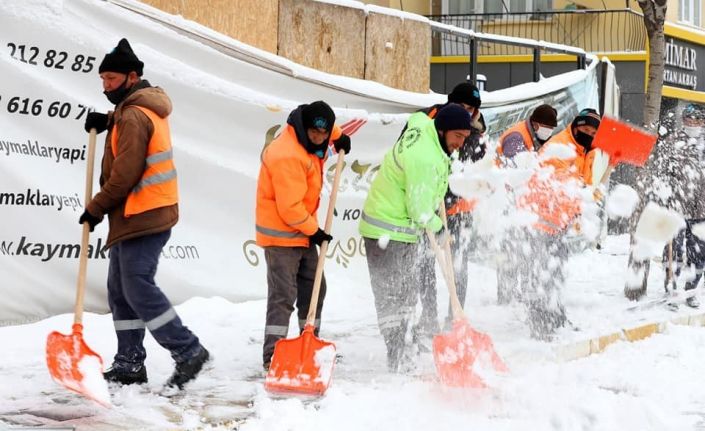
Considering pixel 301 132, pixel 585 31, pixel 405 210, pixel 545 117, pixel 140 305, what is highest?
pixel 585 31

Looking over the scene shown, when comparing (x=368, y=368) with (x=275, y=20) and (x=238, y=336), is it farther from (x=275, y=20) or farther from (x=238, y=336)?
(x=275, y=20)

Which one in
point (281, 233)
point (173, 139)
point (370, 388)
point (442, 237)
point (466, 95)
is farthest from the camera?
point (173, 139)

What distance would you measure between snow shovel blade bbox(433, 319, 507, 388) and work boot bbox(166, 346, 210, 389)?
133 centimetres

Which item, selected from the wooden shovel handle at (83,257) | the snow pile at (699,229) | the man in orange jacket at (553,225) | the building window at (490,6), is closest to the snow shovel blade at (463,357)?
the man in orange jacket at (553,225)

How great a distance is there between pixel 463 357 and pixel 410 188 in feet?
3.39

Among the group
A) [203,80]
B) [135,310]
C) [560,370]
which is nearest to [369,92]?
[203,80]

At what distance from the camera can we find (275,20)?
9305 millimetres

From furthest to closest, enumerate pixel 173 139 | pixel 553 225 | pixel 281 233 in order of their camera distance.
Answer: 1. pixel 173 139
2. pixel 553 225
3. pixel 281 233

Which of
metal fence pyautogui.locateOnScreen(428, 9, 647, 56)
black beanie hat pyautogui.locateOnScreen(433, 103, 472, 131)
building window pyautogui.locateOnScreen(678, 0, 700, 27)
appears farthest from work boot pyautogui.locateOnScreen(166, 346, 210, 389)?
building window pyautogui.locateOnScreen(678, 0, 700, 27)

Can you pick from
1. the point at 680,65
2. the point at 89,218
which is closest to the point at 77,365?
the point at 89,218

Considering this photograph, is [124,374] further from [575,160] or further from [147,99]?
[575,160]

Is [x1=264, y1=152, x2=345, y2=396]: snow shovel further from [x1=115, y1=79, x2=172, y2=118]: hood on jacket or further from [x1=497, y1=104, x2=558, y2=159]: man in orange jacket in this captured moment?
[x1=497, y1=104, x2=558, y2=159]: man in orange jacket

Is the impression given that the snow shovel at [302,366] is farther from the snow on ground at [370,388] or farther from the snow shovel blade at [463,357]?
the snow shovel blade at [463,357]

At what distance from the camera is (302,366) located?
5957 millimetres
